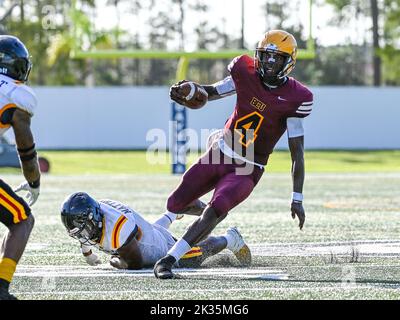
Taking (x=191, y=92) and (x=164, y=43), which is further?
(x=164, y=43)

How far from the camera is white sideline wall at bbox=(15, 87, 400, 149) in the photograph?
2944cm

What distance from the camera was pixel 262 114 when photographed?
22.8 feet

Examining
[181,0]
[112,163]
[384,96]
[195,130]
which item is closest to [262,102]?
[181,0]

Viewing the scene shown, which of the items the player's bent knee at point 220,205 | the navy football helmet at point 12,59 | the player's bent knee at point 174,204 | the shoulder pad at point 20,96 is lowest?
the player's bent knee at point 174,204

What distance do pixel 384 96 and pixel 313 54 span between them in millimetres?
13240

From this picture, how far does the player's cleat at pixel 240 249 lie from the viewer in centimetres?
704

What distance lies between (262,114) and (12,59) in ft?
6.66

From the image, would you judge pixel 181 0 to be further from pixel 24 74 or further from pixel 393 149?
pixel 24 74

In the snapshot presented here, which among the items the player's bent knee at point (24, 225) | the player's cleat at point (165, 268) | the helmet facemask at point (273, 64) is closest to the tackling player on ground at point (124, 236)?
the player's cleat at point (165, 268)

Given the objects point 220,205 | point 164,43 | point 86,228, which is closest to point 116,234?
point 86,228

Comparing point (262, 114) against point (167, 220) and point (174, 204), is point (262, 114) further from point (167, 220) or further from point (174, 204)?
point (167, 220)

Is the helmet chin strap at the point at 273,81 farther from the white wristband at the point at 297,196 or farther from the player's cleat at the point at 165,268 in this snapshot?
the player's cleat at the point at 165,268

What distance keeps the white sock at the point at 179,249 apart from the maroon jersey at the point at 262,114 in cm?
84

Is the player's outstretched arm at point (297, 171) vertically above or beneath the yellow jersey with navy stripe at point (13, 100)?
beneath
